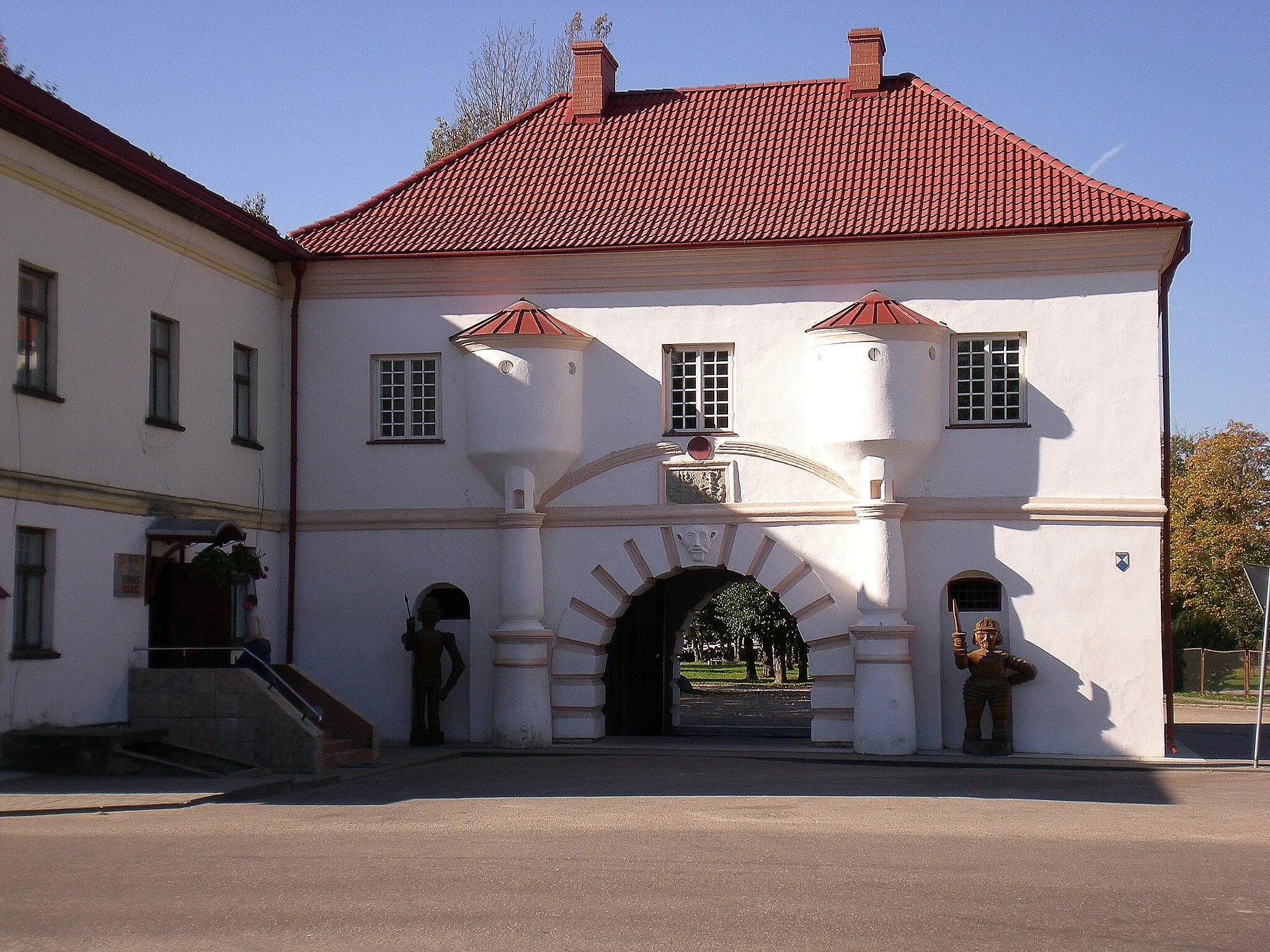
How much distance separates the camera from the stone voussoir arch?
2342cm

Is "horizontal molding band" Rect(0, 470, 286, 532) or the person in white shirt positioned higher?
"horizontal molding band" Rect(0, 470, 286, 532)

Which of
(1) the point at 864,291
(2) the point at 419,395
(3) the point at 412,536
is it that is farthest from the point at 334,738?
(1) the point at 864,291

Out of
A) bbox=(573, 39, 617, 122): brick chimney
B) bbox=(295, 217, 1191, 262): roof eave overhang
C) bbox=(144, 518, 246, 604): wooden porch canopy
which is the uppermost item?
bbox=(573, 39, 617, 122): brick chimney

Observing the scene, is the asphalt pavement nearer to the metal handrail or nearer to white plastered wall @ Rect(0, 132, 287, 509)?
the metal handrail

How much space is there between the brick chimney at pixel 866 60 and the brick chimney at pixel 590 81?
13.4ft

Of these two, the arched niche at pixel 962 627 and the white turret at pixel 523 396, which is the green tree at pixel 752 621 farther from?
the arched niche at pixel 962 627

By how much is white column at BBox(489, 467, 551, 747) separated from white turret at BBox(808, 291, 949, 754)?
14.5ft

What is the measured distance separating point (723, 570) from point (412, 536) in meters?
6.49

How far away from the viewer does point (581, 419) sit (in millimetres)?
24438

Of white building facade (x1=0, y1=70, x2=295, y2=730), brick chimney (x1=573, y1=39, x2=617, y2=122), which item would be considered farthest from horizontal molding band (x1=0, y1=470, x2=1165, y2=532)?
brick chimney (x1=573, y1=39, x2=617, y2=122)

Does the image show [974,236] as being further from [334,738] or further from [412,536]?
[334,738]

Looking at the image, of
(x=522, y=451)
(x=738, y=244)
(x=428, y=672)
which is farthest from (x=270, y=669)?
(x=738, y=244)

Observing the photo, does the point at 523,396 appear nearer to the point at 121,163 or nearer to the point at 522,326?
the point at 522,326

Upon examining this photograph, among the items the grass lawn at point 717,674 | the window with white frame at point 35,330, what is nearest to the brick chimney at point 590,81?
the window with white frame at point 35,330
